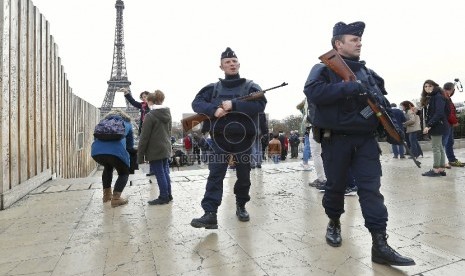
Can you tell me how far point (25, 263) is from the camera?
222cm

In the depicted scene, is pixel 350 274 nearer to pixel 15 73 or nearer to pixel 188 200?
pixel 188 200

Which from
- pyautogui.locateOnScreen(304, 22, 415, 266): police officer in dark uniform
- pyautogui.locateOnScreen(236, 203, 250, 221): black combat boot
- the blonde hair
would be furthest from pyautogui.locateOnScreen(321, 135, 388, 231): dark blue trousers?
the blonde hair

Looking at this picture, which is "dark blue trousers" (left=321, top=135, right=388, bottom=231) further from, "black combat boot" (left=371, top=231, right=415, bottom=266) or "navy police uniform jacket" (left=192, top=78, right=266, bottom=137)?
"navy police uniform jacket" (left=192, top=78, right=266, bottom=137)

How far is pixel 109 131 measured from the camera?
393 centimetres

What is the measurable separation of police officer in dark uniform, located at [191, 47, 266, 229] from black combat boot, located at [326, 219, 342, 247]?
927 mm

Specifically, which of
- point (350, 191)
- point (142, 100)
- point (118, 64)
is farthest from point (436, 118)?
point (118, 64)

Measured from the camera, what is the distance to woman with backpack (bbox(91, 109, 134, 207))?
3961 mm

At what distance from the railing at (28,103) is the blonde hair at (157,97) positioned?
5.85 feet

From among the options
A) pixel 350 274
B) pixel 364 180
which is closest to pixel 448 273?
pixel 350 274

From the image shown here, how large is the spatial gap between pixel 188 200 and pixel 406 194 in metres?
2.89

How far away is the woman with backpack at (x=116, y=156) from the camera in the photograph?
3.96m

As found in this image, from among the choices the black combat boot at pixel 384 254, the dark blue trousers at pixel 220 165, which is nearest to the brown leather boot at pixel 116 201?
the dark blue trousers at pixel 220 165

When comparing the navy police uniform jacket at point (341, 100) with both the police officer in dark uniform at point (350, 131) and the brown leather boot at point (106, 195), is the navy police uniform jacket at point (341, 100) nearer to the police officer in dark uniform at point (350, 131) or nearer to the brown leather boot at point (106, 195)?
the police officer in dark uniform at point (350, 131)

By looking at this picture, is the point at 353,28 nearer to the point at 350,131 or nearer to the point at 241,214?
the point at 350,131
